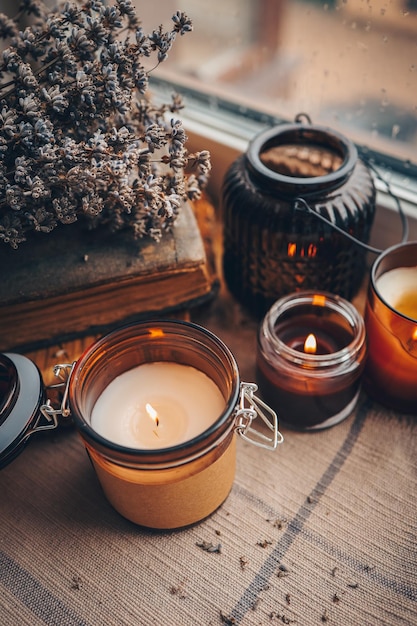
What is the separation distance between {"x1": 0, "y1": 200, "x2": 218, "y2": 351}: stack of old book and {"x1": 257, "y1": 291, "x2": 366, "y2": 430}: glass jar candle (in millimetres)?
103

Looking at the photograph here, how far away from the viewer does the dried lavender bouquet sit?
0.51 metres

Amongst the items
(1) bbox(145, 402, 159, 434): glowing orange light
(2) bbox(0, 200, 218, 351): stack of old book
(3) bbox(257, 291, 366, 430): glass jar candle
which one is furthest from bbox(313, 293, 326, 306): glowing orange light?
(1) bbox(145, 402, 159, 434): glowing orange light

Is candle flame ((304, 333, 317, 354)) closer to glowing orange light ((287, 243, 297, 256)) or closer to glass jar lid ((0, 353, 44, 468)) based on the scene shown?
glowing orange light ((287, 243, 297, 256))

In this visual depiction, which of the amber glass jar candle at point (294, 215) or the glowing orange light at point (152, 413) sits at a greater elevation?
the amber glass jar candle at point (294, 215)

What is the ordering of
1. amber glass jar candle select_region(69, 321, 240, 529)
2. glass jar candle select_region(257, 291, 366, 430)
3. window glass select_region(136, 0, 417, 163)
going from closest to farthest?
amber glass jar candle select_region(69, 321, 240, 529)
glass jar candle select_region(257, 291, 366, 430)
window glass select_region(136, 0, 417, 163)

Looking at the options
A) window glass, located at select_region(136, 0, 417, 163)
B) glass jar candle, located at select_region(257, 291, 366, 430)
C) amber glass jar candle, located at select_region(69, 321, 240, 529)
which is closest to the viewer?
amber glass jar candle, located at select_region(69, 321, 240, 529)

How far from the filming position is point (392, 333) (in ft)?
1.94

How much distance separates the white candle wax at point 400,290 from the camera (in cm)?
63

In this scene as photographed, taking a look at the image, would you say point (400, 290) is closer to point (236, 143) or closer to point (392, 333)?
point (392, 333)

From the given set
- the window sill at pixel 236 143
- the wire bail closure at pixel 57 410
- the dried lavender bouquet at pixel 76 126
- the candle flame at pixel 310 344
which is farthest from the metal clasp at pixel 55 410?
the window sill at pixel 236 143

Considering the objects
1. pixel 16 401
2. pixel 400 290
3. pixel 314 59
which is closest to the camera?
pixel 16 401

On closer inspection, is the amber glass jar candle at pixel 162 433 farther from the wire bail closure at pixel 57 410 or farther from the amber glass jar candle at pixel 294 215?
the amber glass jar candle at pixel 294 215

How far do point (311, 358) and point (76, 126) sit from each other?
0.32 meters

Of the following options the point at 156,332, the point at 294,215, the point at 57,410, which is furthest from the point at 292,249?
the point at 57,410
